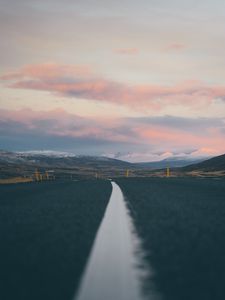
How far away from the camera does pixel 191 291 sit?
629cm

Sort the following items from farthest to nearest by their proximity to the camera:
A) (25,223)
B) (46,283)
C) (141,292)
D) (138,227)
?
(25,223), (138,227), (46,283), (141,292)

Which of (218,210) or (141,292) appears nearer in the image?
(141,292)

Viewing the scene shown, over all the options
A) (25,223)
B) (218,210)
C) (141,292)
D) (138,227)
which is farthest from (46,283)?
(218,210)

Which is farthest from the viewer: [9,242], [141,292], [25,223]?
[25,223]

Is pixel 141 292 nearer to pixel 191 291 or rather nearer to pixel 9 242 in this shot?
pixel 191 291

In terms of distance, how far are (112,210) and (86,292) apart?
12419 millimetres

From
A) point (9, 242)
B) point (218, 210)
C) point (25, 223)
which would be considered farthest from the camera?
point (218, 210)

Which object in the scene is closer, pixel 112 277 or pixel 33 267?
pixel 112 277

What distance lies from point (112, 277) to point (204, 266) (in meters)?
1.51

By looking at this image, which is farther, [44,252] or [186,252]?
[44,252]

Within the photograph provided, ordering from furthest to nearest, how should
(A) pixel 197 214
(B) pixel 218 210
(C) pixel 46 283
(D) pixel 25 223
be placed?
(B) pixel 218 210, (A) pixel 197 214, (D) pixel 25 223, (C) pixel 46 283

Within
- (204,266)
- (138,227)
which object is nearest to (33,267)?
(204,266)

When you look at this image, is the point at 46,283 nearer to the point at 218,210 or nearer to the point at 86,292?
the point at 86,292

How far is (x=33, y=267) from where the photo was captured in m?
7.84
